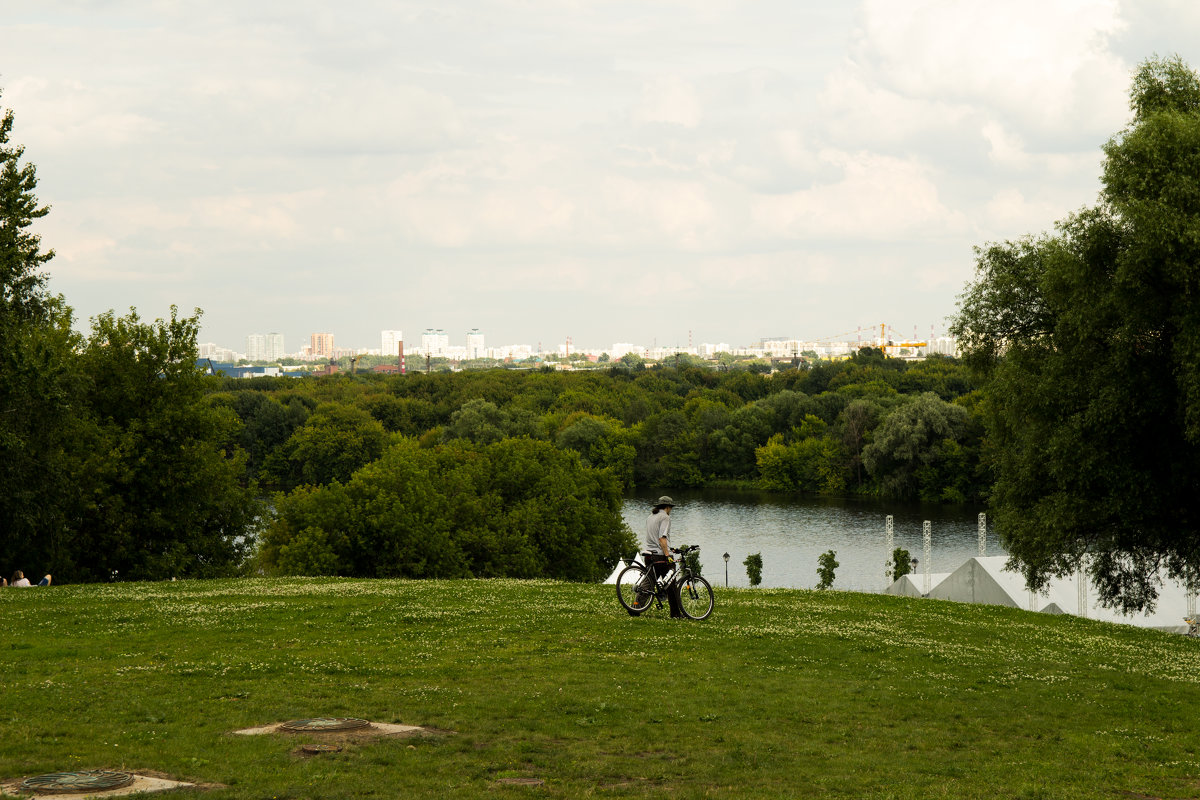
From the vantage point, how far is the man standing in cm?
1430

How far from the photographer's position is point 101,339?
32281mm

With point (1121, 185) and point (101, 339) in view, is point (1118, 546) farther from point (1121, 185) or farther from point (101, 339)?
point (101, 339)

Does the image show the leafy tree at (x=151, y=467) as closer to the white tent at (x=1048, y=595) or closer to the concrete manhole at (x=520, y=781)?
the white tent at (x=1048, y=595)

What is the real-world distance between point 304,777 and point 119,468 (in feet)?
83.5

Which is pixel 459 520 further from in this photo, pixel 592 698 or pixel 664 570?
pixel 592 698

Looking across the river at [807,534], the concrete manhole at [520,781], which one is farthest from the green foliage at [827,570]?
the concrete manhole at [520,781]

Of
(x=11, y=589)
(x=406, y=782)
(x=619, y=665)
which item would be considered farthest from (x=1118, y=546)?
(x=11, y=589)

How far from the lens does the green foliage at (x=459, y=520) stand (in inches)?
1527

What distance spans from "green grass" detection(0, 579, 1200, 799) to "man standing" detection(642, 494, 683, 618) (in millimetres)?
482

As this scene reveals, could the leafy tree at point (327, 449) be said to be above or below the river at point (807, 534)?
above

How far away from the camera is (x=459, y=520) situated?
4544cm

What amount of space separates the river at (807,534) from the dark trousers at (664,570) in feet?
110

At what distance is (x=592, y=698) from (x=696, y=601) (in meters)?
5.38

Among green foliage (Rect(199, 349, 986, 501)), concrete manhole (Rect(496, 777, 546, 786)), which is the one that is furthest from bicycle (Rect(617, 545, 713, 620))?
green foliage (Rect(199, 349, 986, 501))
